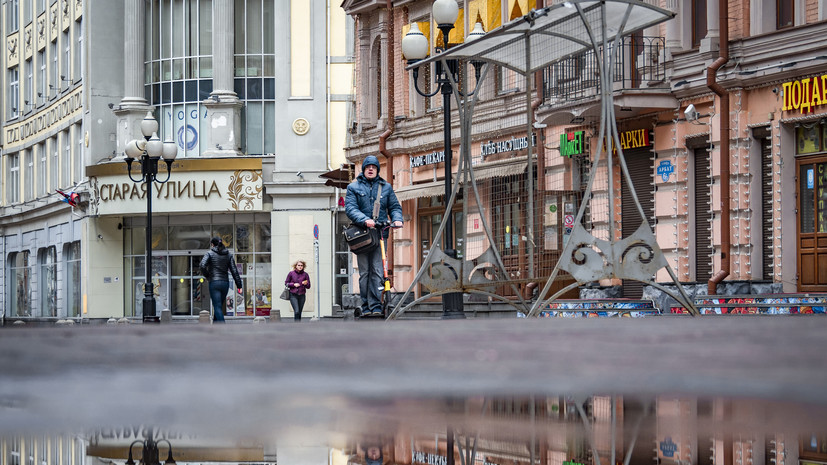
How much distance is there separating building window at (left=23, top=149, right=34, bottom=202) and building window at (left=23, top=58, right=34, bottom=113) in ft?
6.81

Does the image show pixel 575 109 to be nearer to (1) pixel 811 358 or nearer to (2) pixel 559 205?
(2) pixel 559 205

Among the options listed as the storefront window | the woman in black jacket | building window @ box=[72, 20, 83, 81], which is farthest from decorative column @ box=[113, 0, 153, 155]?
the storefront window

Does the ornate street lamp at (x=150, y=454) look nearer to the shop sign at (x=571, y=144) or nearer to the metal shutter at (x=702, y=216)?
the metal shutter at (x=702, y=216)

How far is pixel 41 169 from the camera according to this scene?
63.0m

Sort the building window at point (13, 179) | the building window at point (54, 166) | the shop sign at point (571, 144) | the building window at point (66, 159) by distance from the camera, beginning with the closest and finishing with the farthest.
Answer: the shop sign at point (571, 144)
the building window at point (66, 159)
the building window at point (54, 166)
the building window at point (13, 179)

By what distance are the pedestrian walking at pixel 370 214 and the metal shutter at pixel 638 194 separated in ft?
36.4

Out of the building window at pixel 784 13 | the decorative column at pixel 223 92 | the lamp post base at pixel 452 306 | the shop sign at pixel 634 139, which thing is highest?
the decorative column at pixel 223 92

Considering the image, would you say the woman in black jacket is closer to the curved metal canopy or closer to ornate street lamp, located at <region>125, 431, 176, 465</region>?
the curved metal canopy

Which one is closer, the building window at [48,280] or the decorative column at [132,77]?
the decorative column at [132,77]

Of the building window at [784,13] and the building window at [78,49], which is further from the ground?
the building window at [78,49]

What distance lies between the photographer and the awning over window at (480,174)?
100ft

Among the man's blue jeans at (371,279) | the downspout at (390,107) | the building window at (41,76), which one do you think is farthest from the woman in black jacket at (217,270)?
the building window at (41,76)

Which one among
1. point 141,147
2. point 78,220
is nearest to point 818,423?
point 141,147

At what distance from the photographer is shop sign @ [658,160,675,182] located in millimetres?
26703
